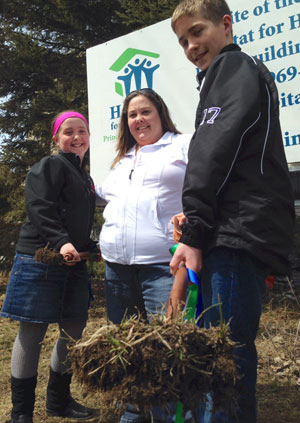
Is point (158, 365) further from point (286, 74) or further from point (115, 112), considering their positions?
point (115, 112)

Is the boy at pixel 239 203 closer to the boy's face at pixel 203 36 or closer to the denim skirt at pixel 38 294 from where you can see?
the boy's face at pixel 203 36

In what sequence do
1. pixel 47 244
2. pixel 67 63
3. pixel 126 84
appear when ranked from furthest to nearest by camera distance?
pixel 67 63 → pixel 126 84 → pixel 47 244

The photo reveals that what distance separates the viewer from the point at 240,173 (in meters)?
1.62

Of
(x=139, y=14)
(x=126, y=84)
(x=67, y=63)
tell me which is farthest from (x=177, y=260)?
(x=67, y=63)

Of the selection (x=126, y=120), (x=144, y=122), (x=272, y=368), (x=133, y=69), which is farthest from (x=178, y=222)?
(x=133, y=69)

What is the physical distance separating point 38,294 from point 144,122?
1.14 m

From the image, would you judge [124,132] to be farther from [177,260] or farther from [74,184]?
[177,260]

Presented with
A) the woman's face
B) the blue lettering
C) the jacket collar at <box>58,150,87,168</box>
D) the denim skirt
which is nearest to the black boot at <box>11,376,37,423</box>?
the denim skirt

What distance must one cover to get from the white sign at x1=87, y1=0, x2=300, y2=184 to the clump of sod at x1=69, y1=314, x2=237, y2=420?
2.43m

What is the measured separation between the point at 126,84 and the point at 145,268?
Answer: 285 centimetres

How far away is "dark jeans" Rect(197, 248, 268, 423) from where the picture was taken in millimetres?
1590

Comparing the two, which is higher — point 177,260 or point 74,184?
point 74,184

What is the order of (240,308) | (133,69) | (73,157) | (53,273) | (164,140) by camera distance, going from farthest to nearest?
(133,69) → (73,157) → (53,273) → (164,140) → (240,308)

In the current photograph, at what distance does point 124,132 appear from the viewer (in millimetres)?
2627
